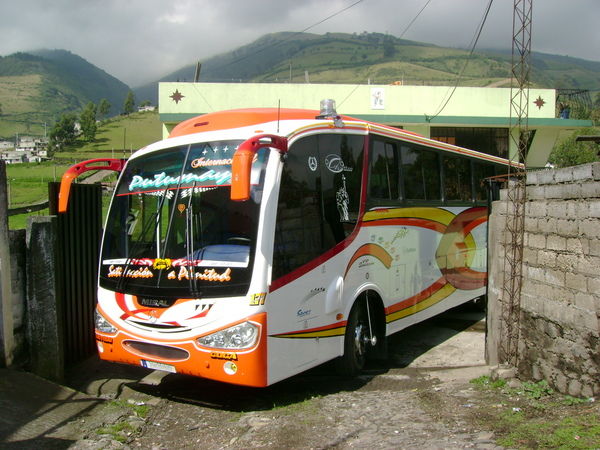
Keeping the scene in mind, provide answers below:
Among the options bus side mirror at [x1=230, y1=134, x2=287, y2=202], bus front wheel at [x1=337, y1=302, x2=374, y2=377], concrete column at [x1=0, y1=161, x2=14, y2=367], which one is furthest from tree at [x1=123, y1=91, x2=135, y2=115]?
bus side mirror at [x1=230, y1=134, x2=287, y2=202]

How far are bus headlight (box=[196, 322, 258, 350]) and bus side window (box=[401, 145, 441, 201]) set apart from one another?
152 inches

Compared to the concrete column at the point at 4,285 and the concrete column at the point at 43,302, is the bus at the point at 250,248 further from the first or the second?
the concrete column at the point at 4,285

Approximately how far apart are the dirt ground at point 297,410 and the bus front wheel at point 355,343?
18 cm

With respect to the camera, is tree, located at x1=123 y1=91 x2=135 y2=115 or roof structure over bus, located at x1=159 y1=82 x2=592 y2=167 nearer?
roof structure over bus, located at x1=159 y1=82 x2=592 y2=167

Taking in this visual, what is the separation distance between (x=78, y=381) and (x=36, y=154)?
11325 cm

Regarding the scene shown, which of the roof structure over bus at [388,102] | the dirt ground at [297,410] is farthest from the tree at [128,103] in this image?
the dirt ground at [297,410]

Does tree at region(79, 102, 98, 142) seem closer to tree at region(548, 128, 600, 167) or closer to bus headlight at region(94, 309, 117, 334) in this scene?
tree at region(548, 128, 600, 167)

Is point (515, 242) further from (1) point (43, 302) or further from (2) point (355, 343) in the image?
(1) point (43, 302)

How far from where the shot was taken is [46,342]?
253 inches

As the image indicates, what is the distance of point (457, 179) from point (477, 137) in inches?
540

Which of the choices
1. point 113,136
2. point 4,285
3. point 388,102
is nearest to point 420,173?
point 4,285

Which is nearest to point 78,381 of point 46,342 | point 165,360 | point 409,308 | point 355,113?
point 46,342

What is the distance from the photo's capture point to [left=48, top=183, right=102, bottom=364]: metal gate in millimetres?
6838

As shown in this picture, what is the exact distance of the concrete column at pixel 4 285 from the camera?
19.6ft
